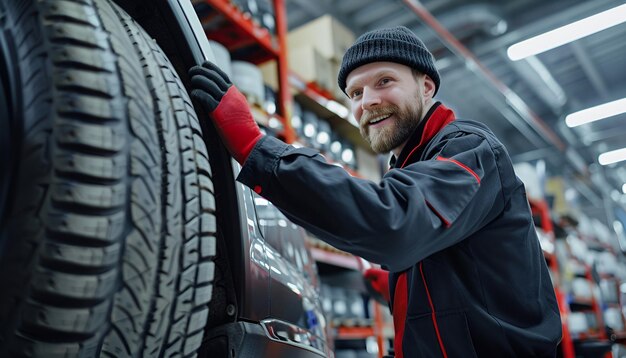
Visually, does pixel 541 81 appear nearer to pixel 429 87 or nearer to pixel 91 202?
pixel 429 87

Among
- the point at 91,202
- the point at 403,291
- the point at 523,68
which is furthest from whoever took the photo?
the point at 523,68

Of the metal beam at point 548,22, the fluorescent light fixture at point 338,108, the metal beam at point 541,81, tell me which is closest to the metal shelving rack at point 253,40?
the fluorescent light fixture at point 338,108

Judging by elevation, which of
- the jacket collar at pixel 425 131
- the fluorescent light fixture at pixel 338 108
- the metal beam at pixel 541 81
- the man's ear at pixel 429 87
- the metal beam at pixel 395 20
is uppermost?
the metal beam at pixel 395 20

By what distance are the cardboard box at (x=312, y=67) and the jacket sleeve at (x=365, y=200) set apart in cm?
307

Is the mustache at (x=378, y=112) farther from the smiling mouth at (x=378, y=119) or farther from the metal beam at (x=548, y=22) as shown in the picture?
the metal beam at (x=548, y=22)

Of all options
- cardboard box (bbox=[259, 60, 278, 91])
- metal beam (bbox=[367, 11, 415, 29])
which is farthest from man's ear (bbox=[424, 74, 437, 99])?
metal beam (bbox=[367, 11, 415, 29])

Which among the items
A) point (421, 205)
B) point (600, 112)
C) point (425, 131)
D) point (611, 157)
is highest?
point (611, 157)

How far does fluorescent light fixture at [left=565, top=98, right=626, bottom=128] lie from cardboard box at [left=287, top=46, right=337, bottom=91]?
5749 mm

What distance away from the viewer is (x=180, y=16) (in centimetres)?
102

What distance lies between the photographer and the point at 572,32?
5930 millimetres

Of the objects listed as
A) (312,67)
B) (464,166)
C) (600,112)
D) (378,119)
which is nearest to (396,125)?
(378,119)

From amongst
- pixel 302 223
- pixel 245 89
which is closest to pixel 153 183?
pixel 302 223

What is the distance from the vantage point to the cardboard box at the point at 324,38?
4441 millimetres

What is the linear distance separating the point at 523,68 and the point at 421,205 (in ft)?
26.9
